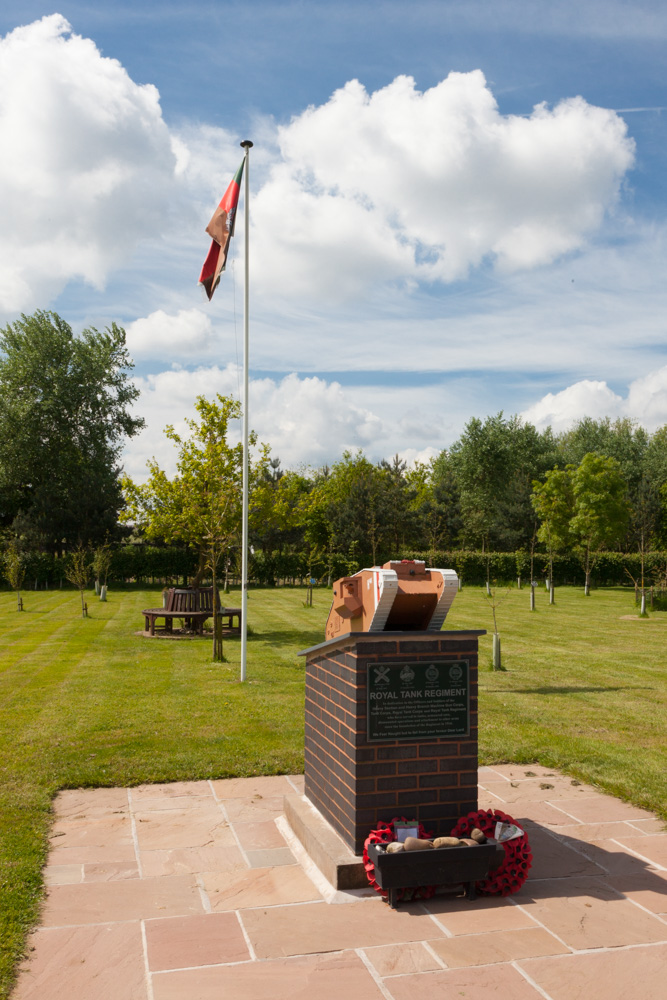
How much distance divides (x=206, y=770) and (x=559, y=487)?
35.7 meters

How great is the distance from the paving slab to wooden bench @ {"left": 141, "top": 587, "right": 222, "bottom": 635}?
35.5 feet

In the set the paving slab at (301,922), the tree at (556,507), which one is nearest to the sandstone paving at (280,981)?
the paving slab at (301,922)

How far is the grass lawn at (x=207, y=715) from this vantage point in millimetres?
6243

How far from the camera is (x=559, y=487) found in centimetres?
3988

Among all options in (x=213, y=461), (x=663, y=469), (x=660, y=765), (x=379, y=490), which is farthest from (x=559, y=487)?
(x=660, y=765)

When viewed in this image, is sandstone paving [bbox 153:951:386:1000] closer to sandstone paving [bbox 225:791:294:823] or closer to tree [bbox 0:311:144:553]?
sandstone paving [bbox 225:791:294:823]

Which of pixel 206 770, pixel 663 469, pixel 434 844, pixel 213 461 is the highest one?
pixel 663 469

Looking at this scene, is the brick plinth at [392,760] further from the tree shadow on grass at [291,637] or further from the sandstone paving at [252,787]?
the tree shadow on grass at [291,637]

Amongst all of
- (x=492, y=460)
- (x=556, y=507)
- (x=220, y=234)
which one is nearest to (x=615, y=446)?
(x=492, y=460)

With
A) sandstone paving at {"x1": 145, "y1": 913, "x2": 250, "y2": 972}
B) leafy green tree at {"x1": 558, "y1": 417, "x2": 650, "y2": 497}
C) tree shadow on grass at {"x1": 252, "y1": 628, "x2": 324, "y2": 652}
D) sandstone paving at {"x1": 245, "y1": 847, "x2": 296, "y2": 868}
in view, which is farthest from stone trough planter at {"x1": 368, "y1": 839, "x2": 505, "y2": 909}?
leafy green tree at {"x1": 558, "y1": 417, "x2": 650, "y2": 497}

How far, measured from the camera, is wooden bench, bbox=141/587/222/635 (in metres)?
16.5

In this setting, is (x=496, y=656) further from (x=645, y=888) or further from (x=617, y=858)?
(x=645, y=888)

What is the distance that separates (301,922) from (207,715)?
16.9 ft

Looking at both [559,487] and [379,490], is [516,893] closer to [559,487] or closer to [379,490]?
[559,487]
